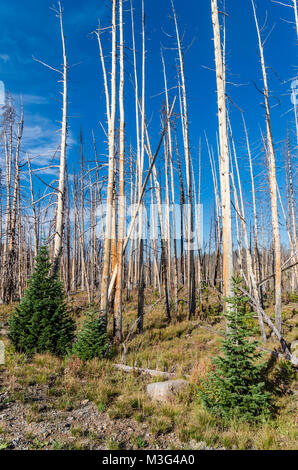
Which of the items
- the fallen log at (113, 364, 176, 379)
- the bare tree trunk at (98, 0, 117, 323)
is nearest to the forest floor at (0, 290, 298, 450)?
the fallen log at (113, 364, 176, 379)

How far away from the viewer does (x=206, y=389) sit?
14.3 feet

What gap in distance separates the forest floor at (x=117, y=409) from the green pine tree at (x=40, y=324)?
32 centimetres

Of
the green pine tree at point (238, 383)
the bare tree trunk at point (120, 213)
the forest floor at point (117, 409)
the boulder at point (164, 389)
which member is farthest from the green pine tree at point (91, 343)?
the green pine tree at point (238, 383)

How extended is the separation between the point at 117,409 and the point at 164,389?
997 mm

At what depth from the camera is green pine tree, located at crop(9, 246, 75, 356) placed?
6293 mm

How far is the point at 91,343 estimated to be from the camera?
20.3 feet

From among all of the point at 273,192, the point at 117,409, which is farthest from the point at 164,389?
the point at 273,192

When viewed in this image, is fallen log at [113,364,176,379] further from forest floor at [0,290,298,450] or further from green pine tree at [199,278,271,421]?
green pine tree at [199,278,271,421]

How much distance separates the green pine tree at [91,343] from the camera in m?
6.03

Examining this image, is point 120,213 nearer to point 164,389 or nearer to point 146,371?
point 146,371

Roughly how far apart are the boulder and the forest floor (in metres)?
0.13
